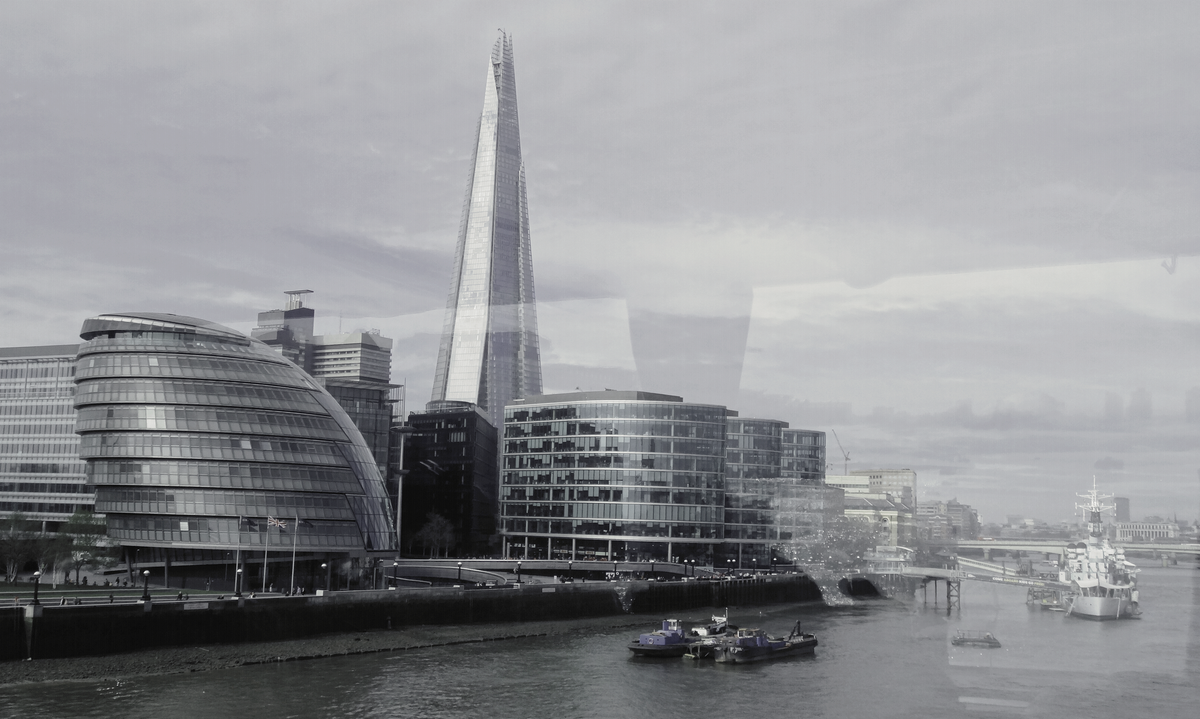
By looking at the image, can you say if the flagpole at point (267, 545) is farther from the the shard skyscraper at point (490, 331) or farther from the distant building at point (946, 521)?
the distant building at point (946, 521)

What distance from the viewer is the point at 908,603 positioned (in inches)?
2672

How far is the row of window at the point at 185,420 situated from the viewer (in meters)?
65.5

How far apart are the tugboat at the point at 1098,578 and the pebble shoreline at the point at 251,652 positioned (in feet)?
86.3

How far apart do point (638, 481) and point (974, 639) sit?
54.1 m

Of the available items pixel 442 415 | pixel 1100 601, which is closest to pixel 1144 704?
pixel 1100 601

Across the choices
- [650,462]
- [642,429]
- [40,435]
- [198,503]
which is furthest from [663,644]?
[40,435]

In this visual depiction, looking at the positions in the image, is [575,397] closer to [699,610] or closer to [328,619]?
[699,610]

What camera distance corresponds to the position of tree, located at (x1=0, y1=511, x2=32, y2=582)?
57531 mm

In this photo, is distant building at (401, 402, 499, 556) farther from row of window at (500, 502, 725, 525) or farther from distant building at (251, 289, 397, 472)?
row of window at (500, 502, 725, 525)

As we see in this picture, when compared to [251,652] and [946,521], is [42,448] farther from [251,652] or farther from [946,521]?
[946,521]

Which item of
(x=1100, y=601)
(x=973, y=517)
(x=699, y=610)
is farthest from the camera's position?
(x=699, y=610)

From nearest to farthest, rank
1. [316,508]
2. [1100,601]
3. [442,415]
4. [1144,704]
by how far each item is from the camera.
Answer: [1144,704], [1100,601], [316,508], [442,415]

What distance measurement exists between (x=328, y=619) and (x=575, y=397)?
5305 cm

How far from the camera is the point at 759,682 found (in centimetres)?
4622
